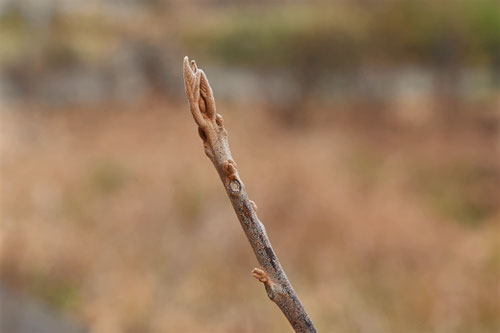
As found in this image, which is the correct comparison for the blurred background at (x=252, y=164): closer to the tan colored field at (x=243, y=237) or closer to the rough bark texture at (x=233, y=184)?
the tan colored field at (x=243, y=237)

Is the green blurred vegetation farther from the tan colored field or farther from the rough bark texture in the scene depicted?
the rough bark texture

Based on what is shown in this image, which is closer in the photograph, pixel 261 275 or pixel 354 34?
pixel 261 275

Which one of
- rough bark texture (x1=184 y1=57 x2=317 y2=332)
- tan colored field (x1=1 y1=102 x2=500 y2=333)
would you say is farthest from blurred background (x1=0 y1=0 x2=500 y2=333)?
rough bark texture (x1=184 y1=57 x2=317 y2=332)

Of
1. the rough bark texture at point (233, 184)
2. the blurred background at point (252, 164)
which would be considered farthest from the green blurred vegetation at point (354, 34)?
the rough bark texture at point (233, 184)

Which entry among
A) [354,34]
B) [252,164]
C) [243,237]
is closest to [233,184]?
[243,237]

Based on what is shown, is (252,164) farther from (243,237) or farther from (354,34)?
(354,34)

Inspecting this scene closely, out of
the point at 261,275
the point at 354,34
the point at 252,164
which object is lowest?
the point at 261,275
